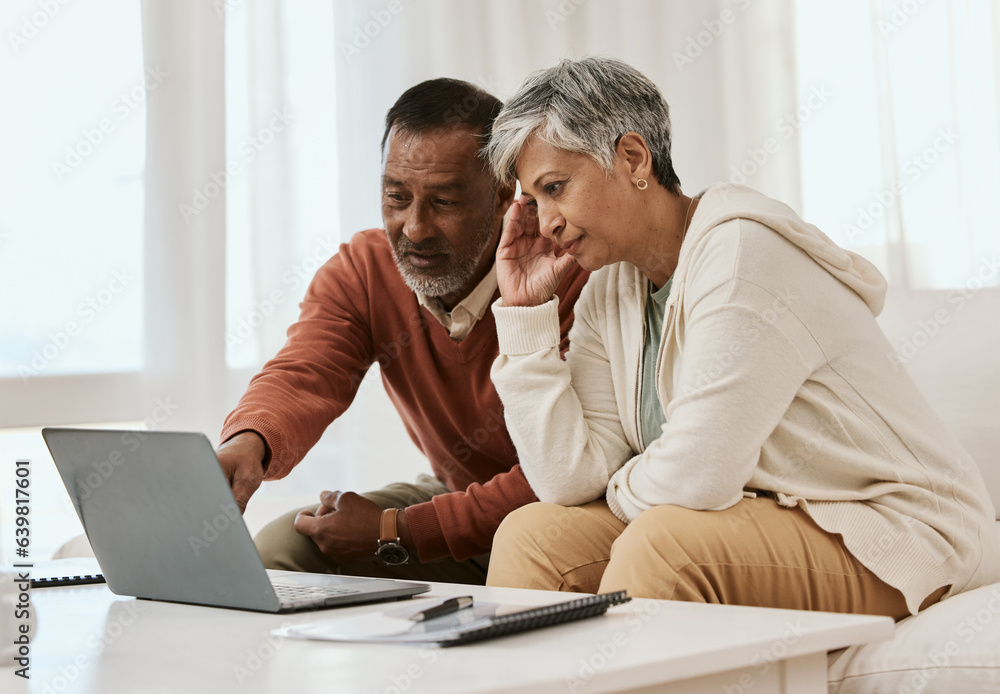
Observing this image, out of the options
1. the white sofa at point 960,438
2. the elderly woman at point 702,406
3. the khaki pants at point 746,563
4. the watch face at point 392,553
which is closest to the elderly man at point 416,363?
the watch face at point 392,553

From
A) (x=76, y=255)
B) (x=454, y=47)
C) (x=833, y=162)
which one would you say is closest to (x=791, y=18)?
(x=833, y=162)

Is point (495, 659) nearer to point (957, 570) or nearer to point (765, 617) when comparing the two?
point (765, 617)

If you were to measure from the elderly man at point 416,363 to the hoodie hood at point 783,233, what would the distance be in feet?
1.34

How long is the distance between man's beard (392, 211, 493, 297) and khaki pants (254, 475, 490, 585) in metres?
0.41

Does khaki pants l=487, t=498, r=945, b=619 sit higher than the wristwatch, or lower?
higher

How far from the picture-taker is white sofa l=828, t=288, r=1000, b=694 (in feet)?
3.11

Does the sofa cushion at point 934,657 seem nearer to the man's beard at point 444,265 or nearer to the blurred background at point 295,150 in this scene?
the man's beard at point 444,265

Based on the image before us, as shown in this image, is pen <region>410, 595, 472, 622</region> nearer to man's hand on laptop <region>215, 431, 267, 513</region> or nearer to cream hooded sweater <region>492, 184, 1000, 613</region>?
cream hooded sweater <region>492, 184, 1000, 613</region>

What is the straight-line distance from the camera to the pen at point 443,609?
76 centimetres

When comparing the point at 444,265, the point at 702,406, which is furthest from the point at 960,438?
the point at 444,265

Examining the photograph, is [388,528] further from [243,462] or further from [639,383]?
[639,383]

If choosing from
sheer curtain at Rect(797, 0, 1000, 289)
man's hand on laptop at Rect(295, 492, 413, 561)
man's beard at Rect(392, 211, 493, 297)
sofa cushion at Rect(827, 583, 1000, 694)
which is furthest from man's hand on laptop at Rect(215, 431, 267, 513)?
sheer curtain at Rect(797, 0, 1000, 289)

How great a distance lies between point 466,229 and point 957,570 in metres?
0.90

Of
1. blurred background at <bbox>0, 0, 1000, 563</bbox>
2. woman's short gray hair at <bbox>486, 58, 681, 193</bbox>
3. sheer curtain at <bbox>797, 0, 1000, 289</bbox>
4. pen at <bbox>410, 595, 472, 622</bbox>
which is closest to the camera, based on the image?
pen at <bbox>410, 595, 472, 622</bbox>
